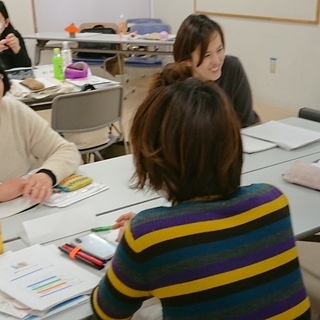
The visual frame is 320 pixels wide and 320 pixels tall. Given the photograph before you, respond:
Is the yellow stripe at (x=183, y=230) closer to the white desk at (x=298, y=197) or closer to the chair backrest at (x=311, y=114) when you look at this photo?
the white desk at (x=298, y=197)

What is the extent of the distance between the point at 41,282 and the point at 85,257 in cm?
15

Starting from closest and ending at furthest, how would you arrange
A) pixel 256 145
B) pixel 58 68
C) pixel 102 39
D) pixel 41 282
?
1. pixel 41 282
2. pixel 256 145
3. pixel 58 68
4. pixel 102 39

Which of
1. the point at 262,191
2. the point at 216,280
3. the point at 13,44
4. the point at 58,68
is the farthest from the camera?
the point at 13,44

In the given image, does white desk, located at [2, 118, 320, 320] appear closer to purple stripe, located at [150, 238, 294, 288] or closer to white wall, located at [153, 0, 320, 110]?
purple stripe, located at [150, 238, 294, 288]

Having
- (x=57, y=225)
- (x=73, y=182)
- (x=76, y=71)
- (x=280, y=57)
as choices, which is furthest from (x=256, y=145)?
(x=280, y=57)

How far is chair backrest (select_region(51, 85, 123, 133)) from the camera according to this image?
9.42 feet

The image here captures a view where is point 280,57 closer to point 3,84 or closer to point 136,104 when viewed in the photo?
point 136,104

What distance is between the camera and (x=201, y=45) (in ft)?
7.89

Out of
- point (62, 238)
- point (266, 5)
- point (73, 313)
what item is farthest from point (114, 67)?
point (73, 313)

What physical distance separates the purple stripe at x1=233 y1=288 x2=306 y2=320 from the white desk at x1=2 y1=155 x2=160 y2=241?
2.58 feet

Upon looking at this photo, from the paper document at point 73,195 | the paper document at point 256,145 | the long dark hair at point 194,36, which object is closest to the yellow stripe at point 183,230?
the paper document at point 73,195

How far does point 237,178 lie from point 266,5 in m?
4.60

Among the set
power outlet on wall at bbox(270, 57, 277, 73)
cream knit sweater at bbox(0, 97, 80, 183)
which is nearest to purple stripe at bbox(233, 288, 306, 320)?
cream knit sweater at bbox(0, 97, 80, 183)

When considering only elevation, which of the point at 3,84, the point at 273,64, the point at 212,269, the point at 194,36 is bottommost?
the point at 273,64
